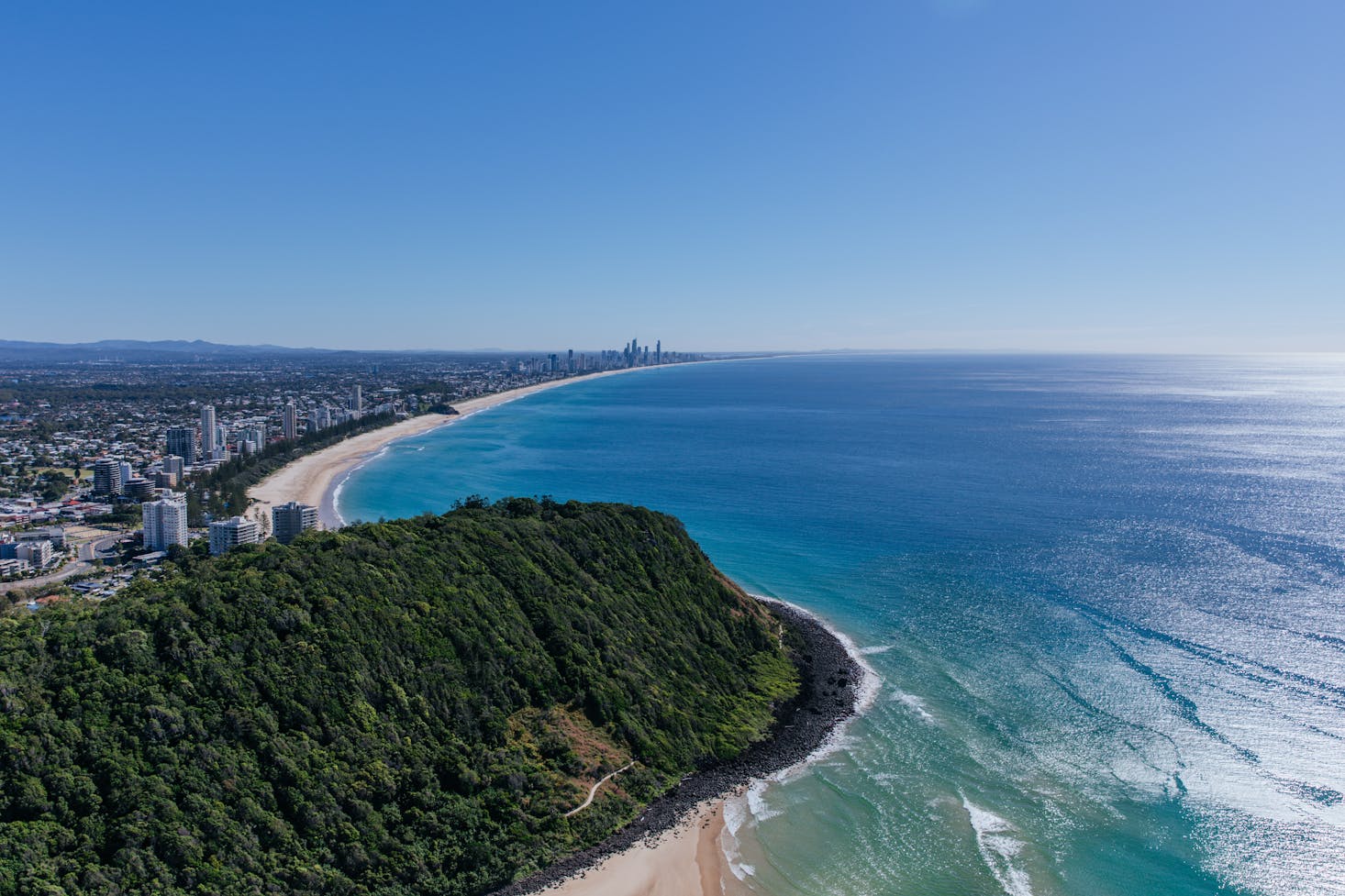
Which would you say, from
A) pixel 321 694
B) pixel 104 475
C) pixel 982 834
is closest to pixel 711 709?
pixel 982 834

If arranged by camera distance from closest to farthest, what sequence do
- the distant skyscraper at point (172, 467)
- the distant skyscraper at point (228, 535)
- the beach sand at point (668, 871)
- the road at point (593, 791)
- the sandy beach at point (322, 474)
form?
the beach sand at point (668, 871), the road at point (593, 791), the distant skyscraper at point (228, 535), the sandy beach at point (322, 474), the distant skyscraper at point (172, 467)

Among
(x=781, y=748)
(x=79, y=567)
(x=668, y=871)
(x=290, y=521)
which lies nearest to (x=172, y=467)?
(x=79, y=567)

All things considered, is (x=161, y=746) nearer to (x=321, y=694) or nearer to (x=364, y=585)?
(x=321, y=694)

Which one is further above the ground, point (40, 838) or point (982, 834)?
point (40, 838)

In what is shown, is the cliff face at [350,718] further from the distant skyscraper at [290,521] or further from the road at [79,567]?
the distant skyscraper at [290,521]

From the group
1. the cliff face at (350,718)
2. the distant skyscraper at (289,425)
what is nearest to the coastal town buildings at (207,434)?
the distant skyscraper at (289,425)

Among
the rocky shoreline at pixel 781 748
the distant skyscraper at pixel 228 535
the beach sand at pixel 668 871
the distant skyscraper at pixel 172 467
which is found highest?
the distant skyscraper at pixel 172 467

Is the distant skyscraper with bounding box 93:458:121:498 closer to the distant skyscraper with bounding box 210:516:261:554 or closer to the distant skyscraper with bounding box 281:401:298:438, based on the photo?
the distant skyscraper with bounding box 210:516:261:554
